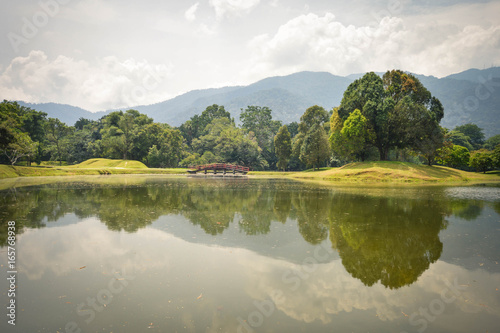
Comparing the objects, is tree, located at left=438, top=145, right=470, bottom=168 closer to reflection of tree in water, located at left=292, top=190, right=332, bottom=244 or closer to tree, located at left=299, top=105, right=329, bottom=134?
tree, located at left=299, top=105, right=329, bottom=134

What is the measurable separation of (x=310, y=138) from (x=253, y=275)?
60.0 m

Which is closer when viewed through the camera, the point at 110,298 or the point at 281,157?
the point at 110,298

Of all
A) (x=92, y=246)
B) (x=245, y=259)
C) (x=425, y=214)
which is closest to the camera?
(x=245, y=259)

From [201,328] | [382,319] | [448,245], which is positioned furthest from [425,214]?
[201,328]

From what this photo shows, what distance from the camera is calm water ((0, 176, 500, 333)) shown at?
485 cm

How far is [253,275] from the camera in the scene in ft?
21.8

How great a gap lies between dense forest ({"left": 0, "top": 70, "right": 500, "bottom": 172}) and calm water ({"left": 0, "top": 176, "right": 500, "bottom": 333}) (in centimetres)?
3918

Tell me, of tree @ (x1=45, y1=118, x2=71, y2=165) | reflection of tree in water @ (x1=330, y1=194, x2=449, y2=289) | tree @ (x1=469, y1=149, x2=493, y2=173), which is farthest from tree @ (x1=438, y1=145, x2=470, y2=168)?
tree @ (x1=45, y1=118, x2=71, y2=165)

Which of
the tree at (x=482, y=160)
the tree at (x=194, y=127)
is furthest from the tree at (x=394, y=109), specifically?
the tree at (x=194, y=127)

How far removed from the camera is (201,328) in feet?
14.9

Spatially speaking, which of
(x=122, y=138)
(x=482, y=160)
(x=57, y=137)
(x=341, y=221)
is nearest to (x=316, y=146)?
(x=482, y=160)

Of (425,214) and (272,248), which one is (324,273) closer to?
(272,248)

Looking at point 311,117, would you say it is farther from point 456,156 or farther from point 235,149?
point 456,156

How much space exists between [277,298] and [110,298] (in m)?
3.36
